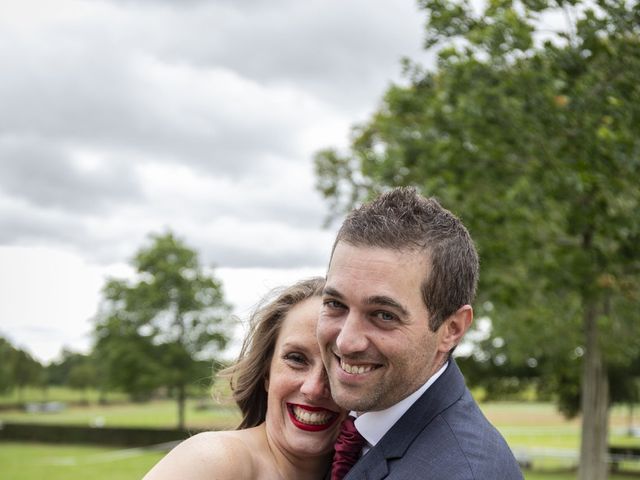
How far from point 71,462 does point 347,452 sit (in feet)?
146

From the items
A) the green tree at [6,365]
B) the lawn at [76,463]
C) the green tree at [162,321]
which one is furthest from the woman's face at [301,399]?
the green tree at [6,365]

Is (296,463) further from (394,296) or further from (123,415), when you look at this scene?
(123,415)

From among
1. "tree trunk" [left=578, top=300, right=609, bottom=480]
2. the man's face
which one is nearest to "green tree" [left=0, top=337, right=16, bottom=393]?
"tree trunk" [left=578, top=300, right=609, bottom=480]

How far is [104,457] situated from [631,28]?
43.6m

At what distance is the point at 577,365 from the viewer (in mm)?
29156

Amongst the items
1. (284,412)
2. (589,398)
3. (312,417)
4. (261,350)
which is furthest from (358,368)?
(589,398)

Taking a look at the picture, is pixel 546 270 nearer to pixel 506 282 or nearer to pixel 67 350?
pixel 506 282

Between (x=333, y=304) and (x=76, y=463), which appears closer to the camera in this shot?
(x=333, y=304)

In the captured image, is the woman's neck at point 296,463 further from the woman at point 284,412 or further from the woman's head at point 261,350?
the woman's head at point 261,350

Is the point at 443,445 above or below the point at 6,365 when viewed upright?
above

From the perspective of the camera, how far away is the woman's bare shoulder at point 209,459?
114 inches

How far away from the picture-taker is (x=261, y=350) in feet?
12.4

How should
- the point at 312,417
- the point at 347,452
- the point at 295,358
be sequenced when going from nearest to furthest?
the point at 347,452
the point at 312,417
the point at 295,358

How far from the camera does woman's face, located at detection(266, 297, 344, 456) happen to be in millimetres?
3342
